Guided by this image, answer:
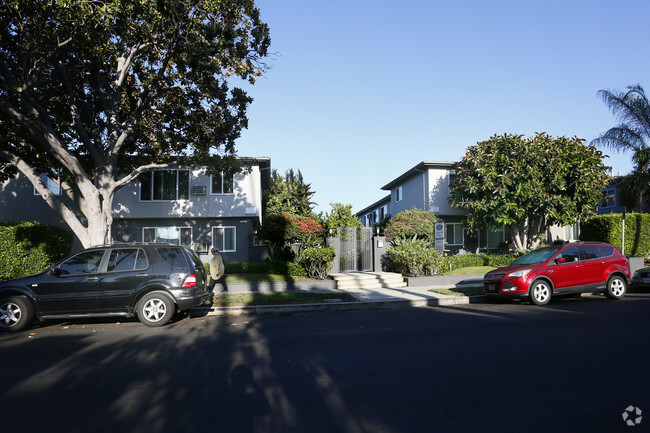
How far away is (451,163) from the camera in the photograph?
962 inches

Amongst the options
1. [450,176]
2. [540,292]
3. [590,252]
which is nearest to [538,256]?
[540,292]

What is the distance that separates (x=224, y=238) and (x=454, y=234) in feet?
44.7

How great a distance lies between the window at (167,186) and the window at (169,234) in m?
1.67

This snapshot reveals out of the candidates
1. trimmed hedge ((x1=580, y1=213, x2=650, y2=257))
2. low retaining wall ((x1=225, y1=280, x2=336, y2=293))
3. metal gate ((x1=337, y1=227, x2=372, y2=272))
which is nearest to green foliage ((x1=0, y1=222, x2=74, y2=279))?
low retaining wall ((x1=225, y1=280, x2=336, y2=293))

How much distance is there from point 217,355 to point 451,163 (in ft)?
68.7

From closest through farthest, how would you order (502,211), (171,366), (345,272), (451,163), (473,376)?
(473,376) → (171,366) → (345,272) → (502,211) → (451,163)

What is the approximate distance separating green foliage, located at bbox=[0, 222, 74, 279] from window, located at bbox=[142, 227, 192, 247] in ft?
21.7

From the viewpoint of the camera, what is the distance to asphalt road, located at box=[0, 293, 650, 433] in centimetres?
385

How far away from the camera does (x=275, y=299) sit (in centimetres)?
1211

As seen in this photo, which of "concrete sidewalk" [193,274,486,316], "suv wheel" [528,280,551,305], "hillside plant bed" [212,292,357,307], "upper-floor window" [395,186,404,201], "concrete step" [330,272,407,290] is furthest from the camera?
"upper-floor window" [395,186,404,201]

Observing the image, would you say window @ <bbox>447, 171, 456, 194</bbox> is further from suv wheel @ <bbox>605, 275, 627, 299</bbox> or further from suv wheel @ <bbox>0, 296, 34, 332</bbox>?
suv wheel @ <bbox>0, 296, 34, 332</bbox>

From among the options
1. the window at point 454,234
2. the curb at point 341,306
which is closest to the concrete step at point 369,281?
the curb at point 341,306

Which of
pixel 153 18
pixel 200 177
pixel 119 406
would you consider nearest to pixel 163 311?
pixel 119 406

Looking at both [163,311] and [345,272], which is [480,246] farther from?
[163,311]
